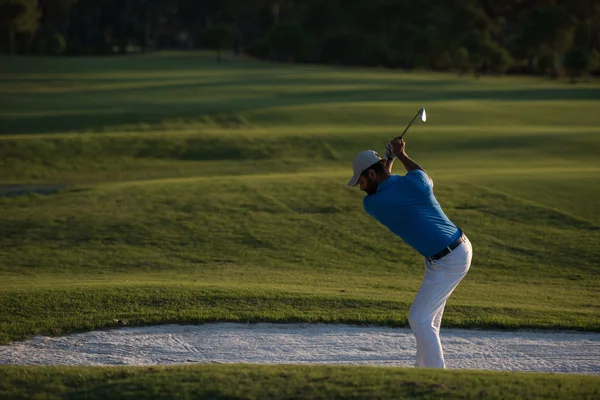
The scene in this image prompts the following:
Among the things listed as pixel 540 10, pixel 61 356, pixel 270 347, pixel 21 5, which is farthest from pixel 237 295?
pixel 21 5

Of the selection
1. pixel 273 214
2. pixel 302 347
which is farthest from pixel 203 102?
pixel 302 347

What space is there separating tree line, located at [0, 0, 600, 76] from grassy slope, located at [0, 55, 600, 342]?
1461 inches

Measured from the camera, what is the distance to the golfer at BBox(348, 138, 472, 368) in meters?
8.10

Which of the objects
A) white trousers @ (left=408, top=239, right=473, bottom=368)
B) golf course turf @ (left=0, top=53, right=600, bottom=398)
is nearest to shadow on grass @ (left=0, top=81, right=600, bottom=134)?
golf course turf @ (left=0, top=53, right=600, bottom=398)

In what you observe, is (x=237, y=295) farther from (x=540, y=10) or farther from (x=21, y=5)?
(x=21, y=5)

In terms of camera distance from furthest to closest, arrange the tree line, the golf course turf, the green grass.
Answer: the tree line → the golf course turf → the green grass

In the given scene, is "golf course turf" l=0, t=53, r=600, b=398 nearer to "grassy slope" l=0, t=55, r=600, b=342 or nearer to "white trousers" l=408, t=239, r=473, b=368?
"grassy slope" l=0, t=55, r=600, b=342

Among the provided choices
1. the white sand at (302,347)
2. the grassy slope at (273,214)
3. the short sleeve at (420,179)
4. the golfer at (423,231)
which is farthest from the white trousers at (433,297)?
the grassy slope at (273,214)

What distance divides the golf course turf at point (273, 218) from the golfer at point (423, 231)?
21.3 inches

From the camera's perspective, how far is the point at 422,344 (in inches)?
325

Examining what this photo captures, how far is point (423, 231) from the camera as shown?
8.12m

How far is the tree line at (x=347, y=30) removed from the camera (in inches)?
2886

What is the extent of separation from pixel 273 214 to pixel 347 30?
92875 millimetres

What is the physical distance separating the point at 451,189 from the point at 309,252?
15.4 feet
